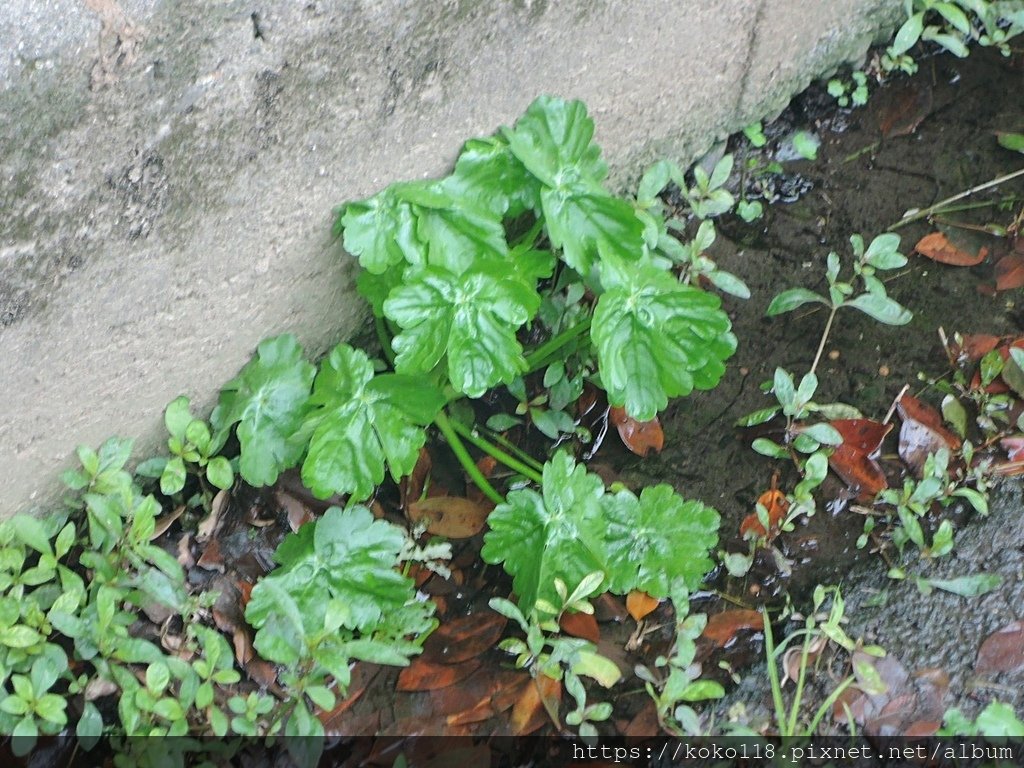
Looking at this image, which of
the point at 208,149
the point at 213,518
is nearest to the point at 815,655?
the point at 213,518

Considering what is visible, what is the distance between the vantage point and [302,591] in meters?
1.78

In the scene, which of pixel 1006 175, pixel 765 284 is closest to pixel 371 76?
pixel 765 284

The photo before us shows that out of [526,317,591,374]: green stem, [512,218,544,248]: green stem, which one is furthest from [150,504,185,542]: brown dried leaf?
[512,218,544,248]: green stem

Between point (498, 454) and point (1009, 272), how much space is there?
1423mm

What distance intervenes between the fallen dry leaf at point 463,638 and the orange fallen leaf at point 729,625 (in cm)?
43

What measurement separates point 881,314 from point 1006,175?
0.69m

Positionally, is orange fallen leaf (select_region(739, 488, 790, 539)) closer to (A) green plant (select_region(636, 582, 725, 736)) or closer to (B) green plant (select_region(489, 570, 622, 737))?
(A) green plant (select_region(636, 582, 725, 736))

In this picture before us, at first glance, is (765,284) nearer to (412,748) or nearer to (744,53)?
(744,53)

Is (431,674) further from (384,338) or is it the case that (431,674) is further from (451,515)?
(384,338)

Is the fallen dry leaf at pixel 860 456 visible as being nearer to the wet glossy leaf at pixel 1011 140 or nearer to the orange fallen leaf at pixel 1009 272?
the orange fallen leaf at pixel 1009 272

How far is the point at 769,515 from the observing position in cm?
202

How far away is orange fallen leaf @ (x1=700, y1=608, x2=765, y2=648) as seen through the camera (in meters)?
1.86

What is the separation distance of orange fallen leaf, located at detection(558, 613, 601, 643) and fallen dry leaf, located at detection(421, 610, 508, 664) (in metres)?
0.13

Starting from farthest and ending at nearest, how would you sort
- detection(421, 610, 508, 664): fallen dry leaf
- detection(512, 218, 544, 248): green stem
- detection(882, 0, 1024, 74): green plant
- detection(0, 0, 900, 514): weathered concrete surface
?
detection(882, 0, 1024, 74): green plant
detection(512, 218, 544, 248): green stem
detection(421, 610, 508, 664): fallen dry leaf
detection(0, 0, 900, 514): weathered concrete surface
